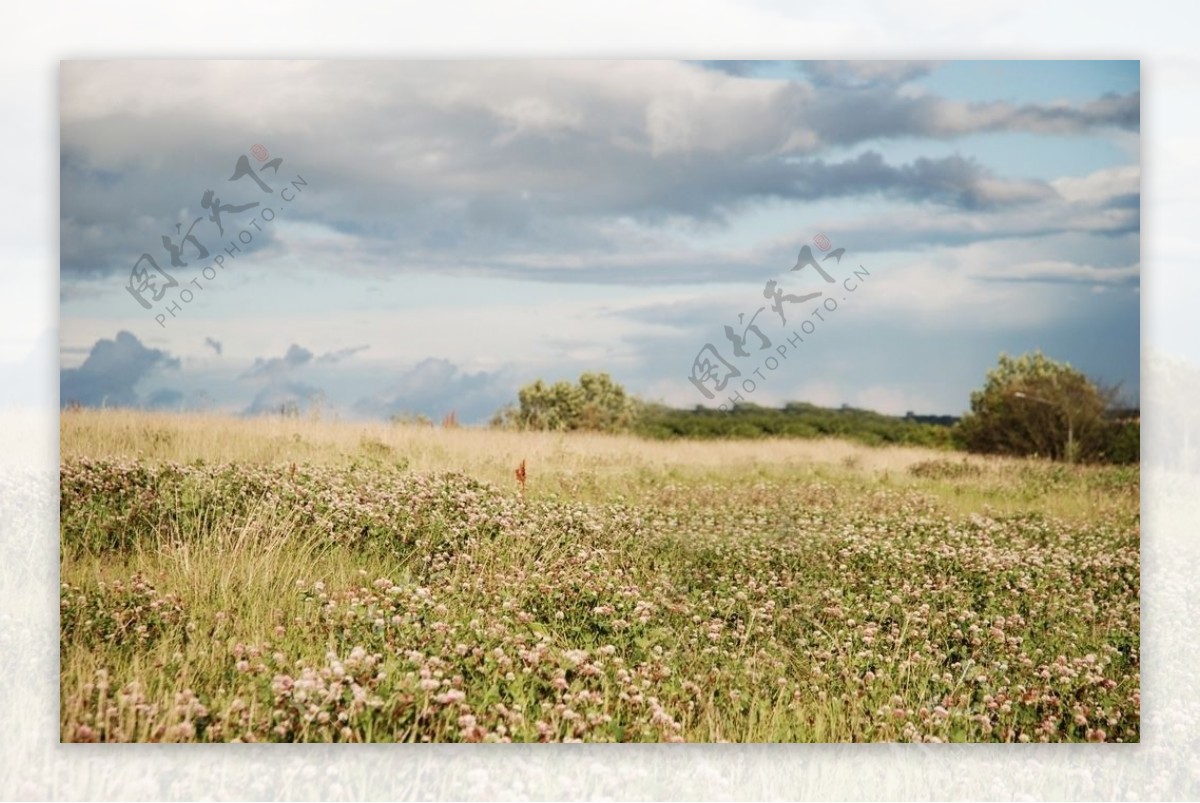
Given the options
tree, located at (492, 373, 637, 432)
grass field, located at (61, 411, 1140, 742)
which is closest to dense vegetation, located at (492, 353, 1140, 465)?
tree, located at (492, 373, 637, 432)

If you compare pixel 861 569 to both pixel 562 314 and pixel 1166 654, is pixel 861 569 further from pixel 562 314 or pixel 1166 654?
pixel 562 314

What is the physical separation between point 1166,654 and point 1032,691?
2.55 ft

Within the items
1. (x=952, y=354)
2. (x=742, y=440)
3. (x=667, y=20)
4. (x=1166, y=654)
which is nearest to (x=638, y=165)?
(x=667, y=20)

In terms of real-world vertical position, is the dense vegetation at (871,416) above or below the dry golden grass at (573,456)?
above

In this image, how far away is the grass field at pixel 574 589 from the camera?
470 cm

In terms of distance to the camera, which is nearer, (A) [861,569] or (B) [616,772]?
(B) [616,772]

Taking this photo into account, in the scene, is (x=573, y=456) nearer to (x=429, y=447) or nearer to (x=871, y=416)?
(x=429, y=447)

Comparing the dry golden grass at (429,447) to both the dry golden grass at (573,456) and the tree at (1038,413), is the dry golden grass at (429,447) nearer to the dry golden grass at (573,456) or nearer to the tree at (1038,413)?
the dry golden grass at (573,456)

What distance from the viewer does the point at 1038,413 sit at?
A: 5109 mm

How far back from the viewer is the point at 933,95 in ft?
16.5

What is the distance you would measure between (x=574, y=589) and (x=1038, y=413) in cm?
241

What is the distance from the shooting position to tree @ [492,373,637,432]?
493 centimetres

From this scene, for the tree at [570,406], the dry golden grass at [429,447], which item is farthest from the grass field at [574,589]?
the tree at [570,406]

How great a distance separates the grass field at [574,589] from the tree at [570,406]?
0.38 ft
